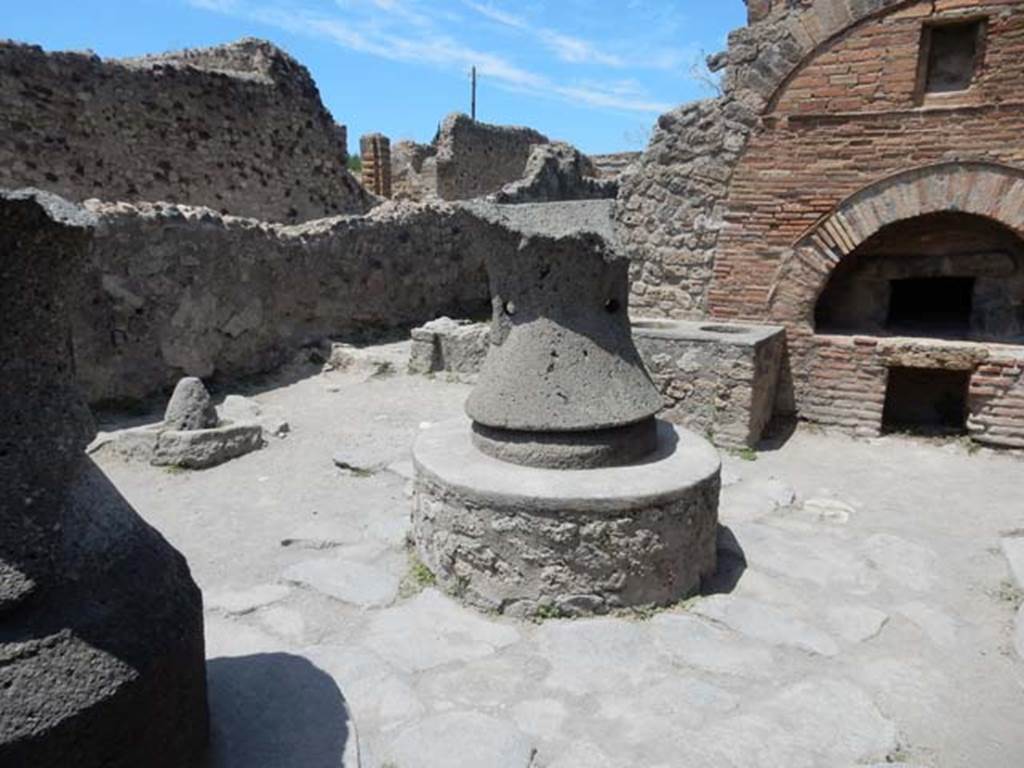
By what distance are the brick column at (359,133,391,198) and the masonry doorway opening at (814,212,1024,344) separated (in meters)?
11.7

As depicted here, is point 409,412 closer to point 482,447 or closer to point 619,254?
point 482,447

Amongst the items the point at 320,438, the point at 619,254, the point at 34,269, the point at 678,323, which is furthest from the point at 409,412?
the point at 34,269

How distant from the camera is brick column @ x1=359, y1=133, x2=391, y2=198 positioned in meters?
16.0

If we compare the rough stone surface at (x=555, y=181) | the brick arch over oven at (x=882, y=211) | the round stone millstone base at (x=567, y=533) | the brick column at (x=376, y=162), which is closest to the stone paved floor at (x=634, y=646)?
the round stone millstone base at (x=567, y=533)

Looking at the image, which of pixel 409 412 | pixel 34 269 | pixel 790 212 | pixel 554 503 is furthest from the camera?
pixel 409 412

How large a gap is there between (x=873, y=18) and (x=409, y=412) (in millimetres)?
5445

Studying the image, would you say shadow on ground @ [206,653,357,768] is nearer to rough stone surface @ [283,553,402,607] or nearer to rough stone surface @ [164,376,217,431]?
rough stone surface @ [283,553,402,607]

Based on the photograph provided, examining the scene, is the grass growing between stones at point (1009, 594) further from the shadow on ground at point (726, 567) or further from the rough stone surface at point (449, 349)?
the rough stone surface at point (449, 349)

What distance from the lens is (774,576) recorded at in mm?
3650

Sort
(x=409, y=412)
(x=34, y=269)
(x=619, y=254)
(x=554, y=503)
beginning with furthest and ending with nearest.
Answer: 1. (x=409, y=412)
2. (x=619, y=254)
3. (x=554, y=503)
4. (x=34, y=269)

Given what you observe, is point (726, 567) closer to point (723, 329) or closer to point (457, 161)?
point (723, 329)

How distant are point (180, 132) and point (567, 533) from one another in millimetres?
11627

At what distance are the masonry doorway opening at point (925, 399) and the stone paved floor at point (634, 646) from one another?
5.54 feet

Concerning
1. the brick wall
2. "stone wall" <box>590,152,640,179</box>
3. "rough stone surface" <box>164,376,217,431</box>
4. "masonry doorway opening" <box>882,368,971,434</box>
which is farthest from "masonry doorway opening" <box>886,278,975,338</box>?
"stone wall" <box>590,152,640,179</box>
